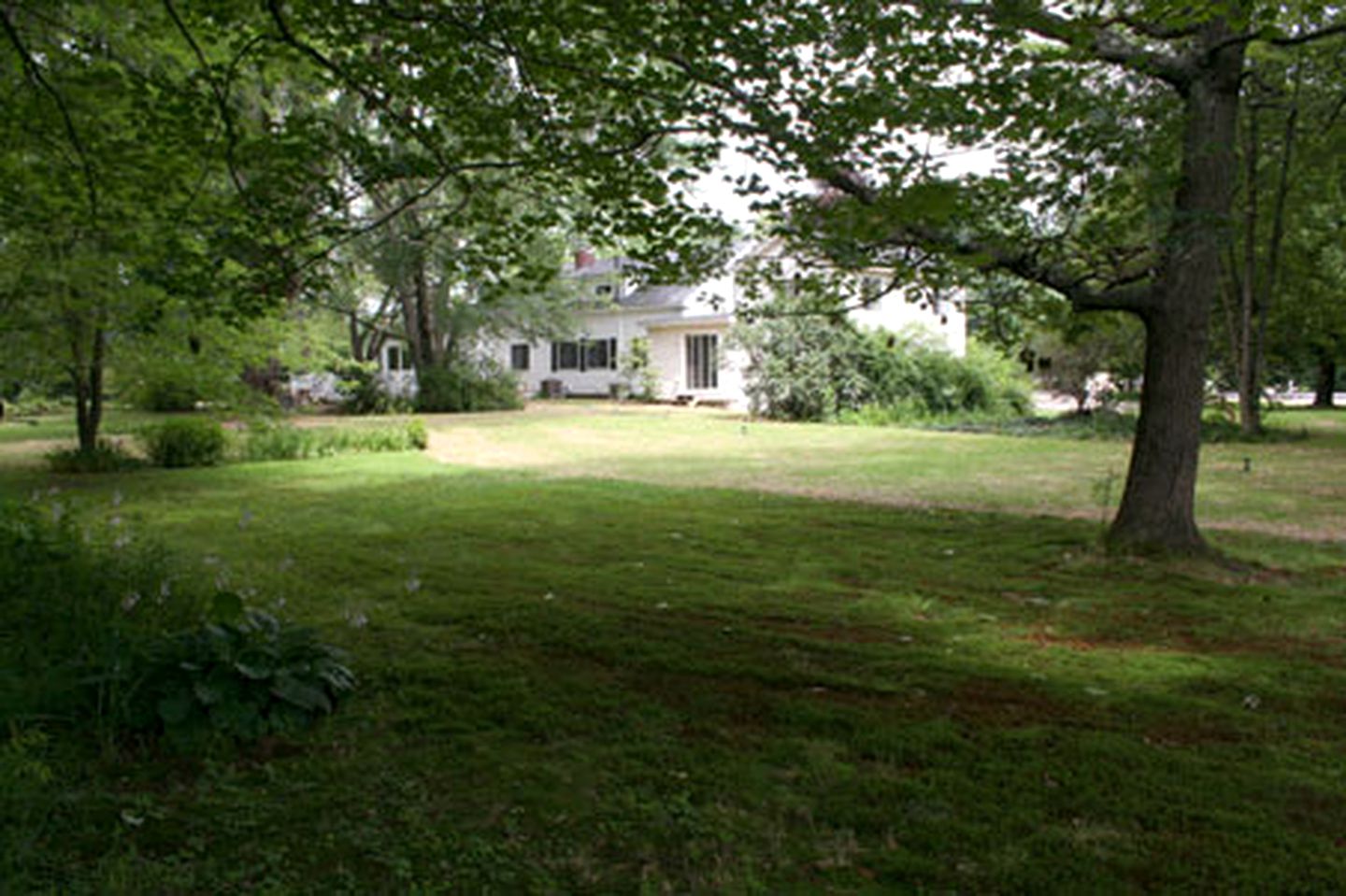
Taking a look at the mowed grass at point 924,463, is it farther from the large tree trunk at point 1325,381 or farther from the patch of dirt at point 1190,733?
the large tree trunk at point 1325,381

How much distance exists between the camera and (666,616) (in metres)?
5.57

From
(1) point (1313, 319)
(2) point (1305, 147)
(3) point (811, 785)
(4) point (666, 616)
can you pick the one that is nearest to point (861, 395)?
(1) point (1313, 319)

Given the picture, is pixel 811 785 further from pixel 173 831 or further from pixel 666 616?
pixel 666 616

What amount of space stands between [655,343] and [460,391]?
28.0 ft

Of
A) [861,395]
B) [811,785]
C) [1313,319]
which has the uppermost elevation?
[1313,319]

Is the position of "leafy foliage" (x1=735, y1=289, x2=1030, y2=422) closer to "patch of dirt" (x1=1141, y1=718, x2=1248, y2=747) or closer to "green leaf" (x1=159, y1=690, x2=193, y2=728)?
"patch of dirt" (x1=1141, y1=718, x2=1248, y2=747)

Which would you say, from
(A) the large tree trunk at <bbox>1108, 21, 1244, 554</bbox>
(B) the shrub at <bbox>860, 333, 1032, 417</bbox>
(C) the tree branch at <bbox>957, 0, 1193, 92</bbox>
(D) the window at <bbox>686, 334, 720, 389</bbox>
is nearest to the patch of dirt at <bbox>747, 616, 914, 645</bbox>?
(A) the large tree trunk at <bbox>1108, 21, 1244, 554</bbox>

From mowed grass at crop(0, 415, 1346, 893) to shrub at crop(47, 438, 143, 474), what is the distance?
6762 millimetres

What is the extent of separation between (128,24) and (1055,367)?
22141mm

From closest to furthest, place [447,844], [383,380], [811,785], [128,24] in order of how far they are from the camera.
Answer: [447,844], [811,785], [128,24], [383,380]

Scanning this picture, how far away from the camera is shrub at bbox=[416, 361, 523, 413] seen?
2930 cm

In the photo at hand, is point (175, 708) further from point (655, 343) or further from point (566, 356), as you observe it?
point (566, 356)

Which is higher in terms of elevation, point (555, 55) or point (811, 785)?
point (555, 55)

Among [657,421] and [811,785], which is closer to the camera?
[811,785]
